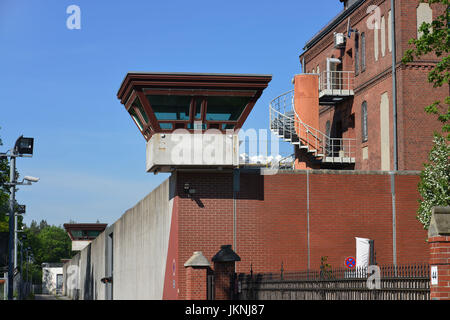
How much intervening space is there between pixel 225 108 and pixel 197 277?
5783mm

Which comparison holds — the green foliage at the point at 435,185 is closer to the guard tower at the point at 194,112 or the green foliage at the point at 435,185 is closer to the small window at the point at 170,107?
the guard tower at the point at 194,112

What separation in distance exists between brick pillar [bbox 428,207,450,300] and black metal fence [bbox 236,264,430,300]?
129 cm

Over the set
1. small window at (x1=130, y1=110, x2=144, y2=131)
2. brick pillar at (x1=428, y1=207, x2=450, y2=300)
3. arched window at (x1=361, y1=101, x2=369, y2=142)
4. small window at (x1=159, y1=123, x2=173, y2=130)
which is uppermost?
arched window at (x1=361, y1=101, x2=369, y2=142)

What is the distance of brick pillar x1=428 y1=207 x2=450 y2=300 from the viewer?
11.1 meters

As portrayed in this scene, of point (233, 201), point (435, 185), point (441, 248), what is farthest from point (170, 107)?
point (441, 248)

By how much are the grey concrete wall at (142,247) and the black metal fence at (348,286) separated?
17.0 feet

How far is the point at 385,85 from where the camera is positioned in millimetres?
35250

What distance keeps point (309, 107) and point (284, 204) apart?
14.1m

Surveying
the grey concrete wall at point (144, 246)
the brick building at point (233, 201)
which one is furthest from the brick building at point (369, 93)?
the grey concrete wall at point (144, 246)

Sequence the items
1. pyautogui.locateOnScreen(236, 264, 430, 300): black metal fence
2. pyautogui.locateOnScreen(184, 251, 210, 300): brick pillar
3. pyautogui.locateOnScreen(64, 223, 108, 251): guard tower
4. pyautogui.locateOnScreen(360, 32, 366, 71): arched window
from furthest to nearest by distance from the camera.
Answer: pyautogui.locateOnScreen(64, 223, 108, 251): guard tower < pyautogui.locateOnScreen(360, 32, 366, 71): arched window < pyautogui.locateOnScreen(184, 251, 210, 300): brick pillar < pyautogui.locateOnScreen(236, 264, 430, 300): black metal fence

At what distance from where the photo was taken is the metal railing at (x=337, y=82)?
130ft

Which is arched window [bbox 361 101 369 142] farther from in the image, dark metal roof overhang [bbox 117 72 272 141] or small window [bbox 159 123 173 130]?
small window [bbox 159 123 173 130]

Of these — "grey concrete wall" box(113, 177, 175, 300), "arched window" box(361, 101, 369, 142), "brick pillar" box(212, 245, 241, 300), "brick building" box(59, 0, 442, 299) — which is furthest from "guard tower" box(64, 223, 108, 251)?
"brick pillar" box(212, 245, 241, 300)
